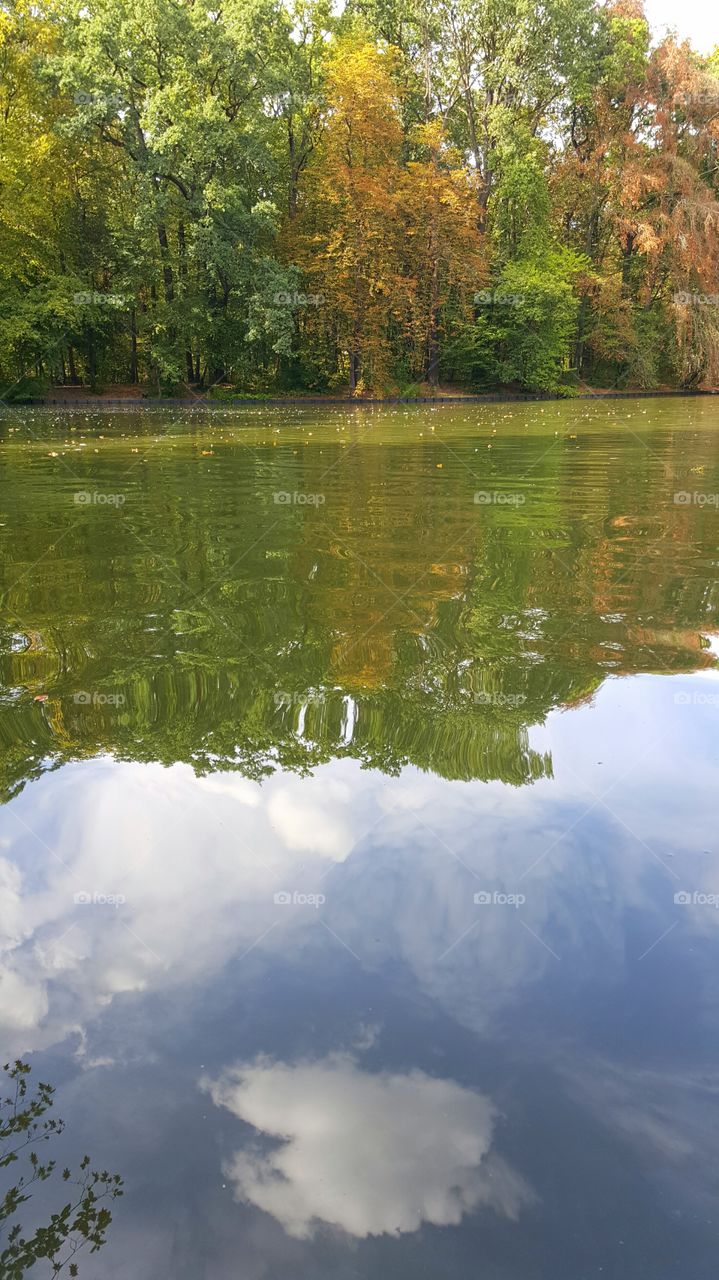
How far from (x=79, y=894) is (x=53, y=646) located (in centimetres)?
230

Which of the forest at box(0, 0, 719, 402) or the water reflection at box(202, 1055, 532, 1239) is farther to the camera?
the forest at box(0, 0, 719, 402)

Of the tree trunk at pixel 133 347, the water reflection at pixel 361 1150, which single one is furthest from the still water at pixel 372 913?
the tree trunk at pixel 133 347

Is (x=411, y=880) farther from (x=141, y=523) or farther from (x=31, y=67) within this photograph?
(x=31, y=67)

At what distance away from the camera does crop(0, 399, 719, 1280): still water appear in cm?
164

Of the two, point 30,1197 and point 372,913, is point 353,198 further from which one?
point 30,1197

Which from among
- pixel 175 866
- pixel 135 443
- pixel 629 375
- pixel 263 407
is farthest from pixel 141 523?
pixel 629 375

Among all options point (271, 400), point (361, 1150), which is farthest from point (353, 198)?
point (361, 1150)

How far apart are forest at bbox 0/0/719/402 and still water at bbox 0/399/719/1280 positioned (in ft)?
92.0

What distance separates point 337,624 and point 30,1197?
11.6ft

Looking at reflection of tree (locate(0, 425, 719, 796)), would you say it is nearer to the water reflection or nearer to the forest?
the water reflection

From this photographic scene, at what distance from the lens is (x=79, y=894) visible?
2604 millimetres

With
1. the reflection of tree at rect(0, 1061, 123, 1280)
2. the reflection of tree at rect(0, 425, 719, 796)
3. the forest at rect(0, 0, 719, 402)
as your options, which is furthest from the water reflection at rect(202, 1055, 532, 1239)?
the forest at rect(0, 0, 719, 402)

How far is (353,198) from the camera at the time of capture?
34.2 meters

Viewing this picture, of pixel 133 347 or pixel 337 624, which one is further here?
pixel 133 347
